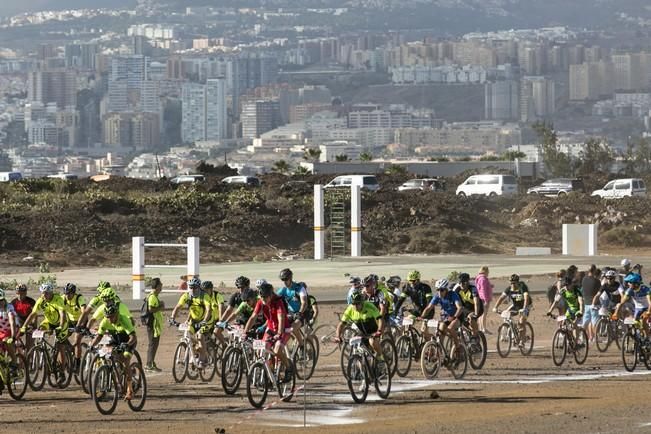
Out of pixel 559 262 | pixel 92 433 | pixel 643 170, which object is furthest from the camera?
pixel 643 170

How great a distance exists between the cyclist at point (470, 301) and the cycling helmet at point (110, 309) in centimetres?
639

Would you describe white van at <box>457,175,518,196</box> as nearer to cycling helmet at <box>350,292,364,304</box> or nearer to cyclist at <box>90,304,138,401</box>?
cycling helmet at <box>350,292,364,304</box>

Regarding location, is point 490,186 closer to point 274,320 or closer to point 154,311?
point 154,311

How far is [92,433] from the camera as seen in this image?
21359mm

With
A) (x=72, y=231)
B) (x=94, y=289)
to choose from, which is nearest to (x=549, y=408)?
(x=94, y=289)

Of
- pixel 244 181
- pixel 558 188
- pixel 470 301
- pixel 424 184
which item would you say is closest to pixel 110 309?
pixel 470 301

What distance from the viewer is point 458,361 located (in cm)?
2691

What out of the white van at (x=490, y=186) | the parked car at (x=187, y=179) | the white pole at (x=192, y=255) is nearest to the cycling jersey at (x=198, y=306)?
the white pole at (x=192, y=255)

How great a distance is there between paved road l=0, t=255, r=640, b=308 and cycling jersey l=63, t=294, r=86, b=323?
57.2ft

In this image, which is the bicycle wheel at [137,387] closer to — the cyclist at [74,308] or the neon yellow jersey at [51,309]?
the cyclist at [74,308]

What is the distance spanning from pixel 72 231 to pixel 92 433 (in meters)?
45.3

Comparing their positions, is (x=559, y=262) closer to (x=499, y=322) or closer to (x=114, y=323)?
(x=499, y=322)

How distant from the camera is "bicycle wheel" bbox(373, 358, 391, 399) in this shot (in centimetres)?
2388

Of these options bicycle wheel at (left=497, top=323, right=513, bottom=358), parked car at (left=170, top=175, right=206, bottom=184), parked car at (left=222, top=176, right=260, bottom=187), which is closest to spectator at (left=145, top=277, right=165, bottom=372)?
bicycle wheel at (left=497, top=323, right=513, bottom=358)
